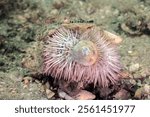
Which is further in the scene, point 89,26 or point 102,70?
point 89,26

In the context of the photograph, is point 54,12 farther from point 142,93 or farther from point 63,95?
point 142,93

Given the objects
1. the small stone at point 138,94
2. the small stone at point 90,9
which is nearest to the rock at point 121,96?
the small stone at point 138,94

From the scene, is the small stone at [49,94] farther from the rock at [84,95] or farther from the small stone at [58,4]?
the small stone at [58,4]

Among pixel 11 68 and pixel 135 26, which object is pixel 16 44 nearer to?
pixel 11 68

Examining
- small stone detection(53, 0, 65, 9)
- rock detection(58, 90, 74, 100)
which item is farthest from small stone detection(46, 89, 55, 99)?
small stone detection(53, 0, 65, 9)

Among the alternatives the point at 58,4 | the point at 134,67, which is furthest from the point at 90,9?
the point at 134,67

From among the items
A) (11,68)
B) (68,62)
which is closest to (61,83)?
(68,62)

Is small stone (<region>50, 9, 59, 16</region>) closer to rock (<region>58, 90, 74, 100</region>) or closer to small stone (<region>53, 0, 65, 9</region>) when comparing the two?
small stone (<region>53, 0, 65, 9</region>)

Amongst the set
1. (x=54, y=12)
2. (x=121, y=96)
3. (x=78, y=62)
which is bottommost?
(x=121, y=96)

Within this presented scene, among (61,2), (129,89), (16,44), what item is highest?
(61,2)
